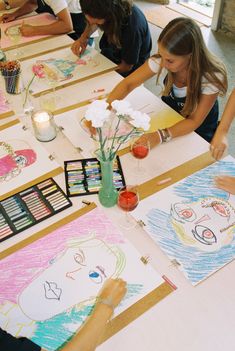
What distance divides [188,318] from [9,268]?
1.86ft

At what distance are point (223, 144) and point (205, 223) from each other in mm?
386

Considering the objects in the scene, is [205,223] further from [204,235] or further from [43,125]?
[43,125]

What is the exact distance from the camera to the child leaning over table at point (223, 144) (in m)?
1.23

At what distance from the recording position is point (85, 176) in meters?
1.31

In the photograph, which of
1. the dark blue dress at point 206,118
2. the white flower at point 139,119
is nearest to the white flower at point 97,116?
the white flower at point 139,119

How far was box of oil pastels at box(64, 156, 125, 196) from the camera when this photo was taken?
4.16ft

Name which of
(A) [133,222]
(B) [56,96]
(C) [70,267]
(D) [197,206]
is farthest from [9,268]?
(B) [56,96]

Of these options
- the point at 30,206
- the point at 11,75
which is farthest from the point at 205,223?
the point at 11,75

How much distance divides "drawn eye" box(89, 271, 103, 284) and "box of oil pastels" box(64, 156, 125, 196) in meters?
0.33

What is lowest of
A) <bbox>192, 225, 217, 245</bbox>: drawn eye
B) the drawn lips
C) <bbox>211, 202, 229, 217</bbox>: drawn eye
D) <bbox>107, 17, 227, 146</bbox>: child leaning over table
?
the drawn lips

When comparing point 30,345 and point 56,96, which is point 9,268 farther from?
point 56,96

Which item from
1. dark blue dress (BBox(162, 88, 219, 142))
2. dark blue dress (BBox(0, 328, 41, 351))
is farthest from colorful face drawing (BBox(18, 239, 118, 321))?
dark blue dress (BBox(162, 88, 219, 142))

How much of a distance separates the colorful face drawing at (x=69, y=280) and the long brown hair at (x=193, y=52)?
829mm

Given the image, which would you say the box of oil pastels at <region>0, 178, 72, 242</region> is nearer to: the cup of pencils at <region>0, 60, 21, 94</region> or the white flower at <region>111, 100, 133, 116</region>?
the white flower at <region>111, 100, 133, 116</region>
